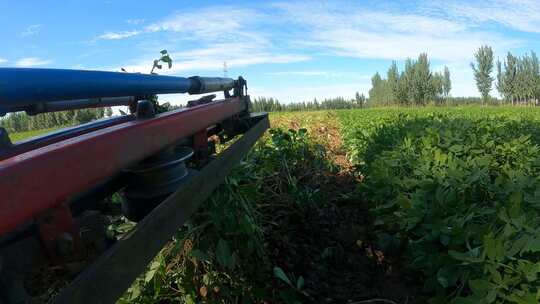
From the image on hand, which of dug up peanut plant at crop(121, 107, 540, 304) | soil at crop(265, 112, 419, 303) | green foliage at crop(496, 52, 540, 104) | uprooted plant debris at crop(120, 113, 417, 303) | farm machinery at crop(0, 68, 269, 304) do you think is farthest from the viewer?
green foliage at crop(496, 52, 540, 104)

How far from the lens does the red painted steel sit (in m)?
0.81

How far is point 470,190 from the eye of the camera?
6.97 ft

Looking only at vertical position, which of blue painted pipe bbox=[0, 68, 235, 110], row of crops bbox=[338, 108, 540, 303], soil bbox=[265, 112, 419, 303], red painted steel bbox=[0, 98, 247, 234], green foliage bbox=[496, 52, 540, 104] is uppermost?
green foliage bbox=[496, 52, 540, 104]

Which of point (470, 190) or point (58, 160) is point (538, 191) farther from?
point (58, 160)

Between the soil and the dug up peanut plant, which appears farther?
the soil

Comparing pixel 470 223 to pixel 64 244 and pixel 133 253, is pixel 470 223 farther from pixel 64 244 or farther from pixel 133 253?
pixel 64 244

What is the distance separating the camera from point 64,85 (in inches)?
49.2

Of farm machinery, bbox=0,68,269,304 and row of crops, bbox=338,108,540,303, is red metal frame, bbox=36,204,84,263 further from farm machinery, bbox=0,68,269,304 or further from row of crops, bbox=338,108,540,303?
row of crops, bbox=338,108,540,303

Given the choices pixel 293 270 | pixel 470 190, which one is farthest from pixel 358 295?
pixel 470 190

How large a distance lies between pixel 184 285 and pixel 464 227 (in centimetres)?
156

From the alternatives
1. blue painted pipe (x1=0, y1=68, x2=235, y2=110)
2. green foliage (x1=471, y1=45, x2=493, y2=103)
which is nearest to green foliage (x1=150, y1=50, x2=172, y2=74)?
blue painted pipe (x1=0, y1=68, x2=235, y2=110)

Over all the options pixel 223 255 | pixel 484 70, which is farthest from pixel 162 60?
pixel 484 70

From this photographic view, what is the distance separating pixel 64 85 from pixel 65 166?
0.39 meters

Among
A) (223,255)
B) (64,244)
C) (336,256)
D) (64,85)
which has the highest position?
(64,85)
